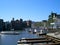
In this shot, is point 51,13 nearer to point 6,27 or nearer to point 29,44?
point 6,27

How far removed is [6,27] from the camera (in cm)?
19038

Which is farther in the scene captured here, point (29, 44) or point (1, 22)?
point (1, 22)

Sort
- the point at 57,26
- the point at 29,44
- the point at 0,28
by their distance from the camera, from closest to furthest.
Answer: the point at 29,44 < the point at 57,26 < the point at 0,28

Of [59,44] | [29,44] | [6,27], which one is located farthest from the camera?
[6,27]

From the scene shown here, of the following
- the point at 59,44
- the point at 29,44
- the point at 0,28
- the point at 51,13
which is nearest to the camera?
the point at 59,44

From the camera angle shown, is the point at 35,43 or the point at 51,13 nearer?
the point at 35,43

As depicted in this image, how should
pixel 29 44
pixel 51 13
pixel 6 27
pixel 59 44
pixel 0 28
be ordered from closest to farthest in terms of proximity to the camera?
pixel 59 44, pixel 29 44, pixel 51 13, pixel 0 28, pixel 6 27

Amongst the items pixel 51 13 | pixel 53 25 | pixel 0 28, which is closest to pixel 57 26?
pixel 53 25

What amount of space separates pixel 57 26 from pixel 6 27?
264ft

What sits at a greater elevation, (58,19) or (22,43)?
(58,19)

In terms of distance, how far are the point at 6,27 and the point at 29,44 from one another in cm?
15004

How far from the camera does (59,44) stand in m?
37.0

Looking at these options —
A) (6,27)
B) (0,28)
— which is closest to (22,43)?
(0,28)

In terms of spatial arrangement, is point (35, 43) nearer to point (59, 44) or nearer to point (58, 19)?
point (59, 44)
